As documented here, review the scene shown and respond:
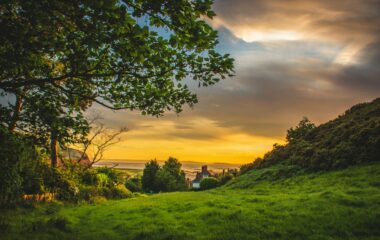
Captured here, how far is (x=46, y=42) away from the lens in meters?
8.52

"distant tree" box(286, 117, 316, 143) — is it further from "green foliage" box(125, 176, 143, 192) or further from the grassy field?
the grassy field

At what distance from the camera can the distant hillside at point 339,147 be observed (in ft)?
84.4

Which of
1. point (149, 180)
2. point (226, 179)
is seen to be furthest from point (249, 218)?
point (149, 180)

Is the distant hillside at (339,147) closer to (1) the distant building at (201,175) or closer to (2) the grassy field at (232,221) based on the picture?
(2) the grassy field at (232,221)

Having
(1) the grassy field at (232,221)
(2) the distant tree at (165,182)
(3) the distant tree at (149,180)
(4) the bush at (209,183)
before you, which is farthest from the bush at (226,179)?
(3) the distant tree at (149,180)

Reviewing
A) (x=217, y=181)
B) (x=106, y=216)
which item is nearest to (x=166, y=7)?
(x=106, y=216)

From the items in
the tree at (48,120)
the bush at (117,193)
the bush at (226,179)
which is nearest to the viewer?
the tree at (48,120)

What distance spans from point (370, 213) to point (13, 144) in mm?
14605

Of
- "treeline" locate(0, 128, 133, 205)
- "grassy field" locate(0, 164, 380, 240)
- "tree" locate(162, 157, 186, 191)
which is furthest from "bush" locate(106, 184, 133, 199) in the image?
"tree" locate(162, 157, 186, 191)

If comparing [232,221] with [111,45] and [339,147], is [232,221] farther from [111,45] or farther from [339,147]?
[339,147]

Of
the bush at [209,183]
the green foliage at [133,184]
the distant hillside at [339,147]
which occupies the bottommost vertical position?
the green foliage at [133,184]

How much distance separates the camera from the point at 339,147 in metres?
28.5

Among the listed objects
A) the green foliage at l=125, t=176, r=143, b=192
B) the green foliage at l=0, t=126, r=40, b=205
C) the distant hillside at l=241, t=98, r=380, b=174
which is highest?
the distant hillside at l=241, t=98, r=380, b=174

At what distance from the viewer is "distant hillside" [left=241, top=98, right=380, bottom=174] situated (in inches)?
1013
